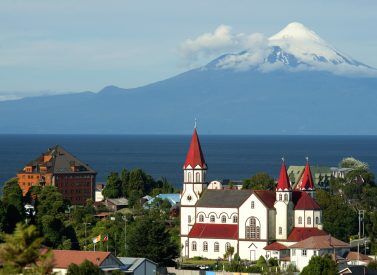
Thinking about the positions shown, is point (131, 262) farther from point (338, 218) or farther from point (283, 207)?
point (338, 218)

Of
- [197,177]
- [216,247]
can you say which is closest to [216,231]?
[216,247]

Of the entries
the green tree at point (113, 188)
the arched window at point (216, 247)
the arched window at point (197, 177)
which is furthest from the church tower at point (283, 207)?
the green tree at point (113, 188)

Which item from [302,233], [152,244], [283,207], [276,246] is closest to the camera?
[152,244]

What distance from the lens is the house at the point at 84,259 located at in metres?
55.9

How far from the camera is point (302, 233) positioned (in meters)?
80.0

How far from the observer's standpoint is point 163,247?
2790 inches

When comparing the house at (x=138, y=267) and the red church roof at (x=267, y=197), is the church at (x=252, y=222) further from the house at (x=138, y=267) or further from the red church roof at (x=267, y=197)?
the house at (x=138, y=267)

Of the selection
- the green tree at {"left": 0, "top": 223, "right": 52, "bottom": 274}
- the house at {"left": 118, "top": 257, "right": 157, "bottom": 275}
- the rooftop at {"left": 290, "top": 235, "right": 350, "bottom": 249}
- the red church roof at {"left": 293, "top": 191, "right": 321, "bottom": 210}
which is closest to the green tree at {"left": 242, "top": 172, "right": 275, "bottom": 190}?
the red church roof at {"left": 293, "top": 191, "right": 321, "bottom": 210}

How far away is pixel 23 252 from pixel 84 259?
25.2m

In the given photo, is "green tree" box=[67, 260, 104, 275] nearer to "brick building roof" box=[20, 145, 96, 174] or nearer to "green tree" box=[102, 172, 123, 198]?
"green tree" box=[102, 172, 123, 198]

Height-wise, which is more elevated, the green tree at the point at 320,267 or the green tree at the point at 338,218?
the green tree at the point at 338,218

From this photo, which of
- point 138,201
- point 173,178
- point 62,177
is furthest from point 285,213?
point 173,178

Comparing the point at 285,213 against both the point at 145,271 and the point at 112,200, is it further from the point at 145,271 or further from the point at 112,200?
the point at 112,200

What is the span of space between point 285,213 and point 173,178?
10002 cm
